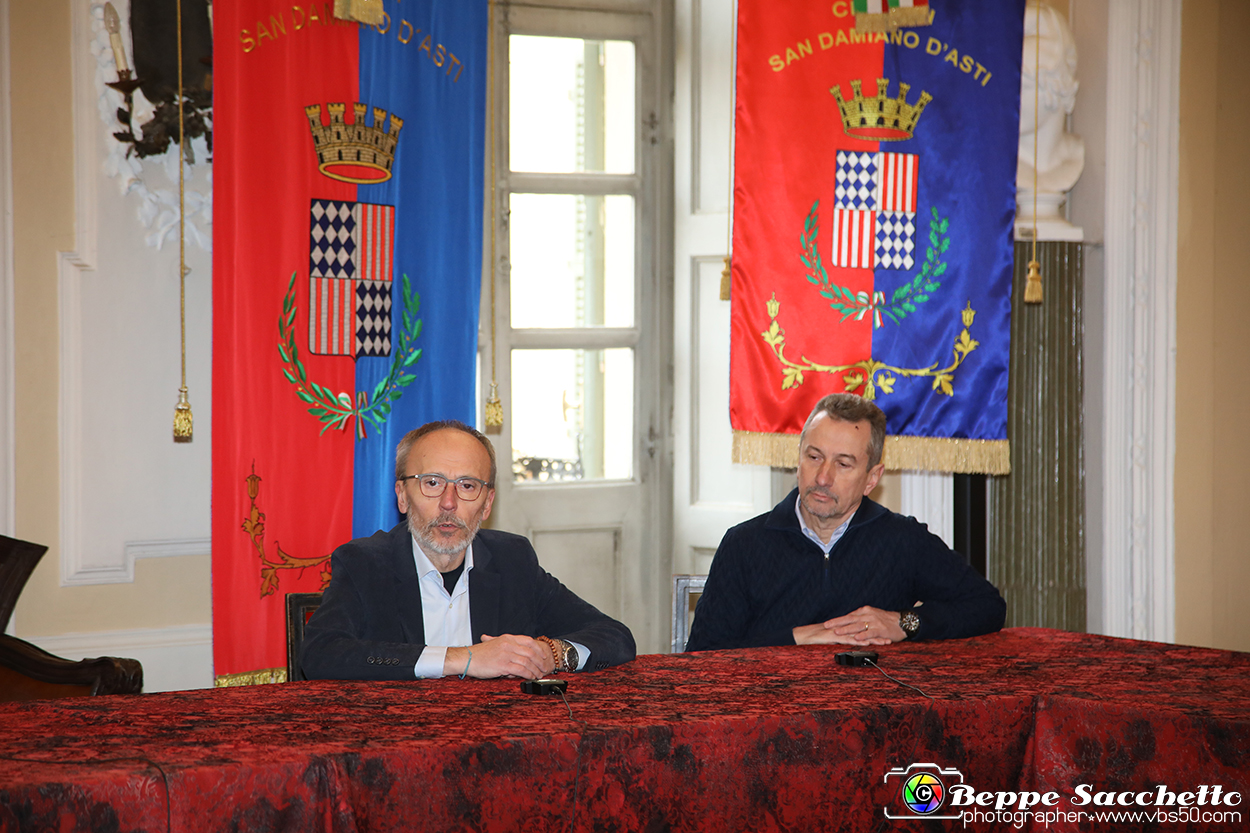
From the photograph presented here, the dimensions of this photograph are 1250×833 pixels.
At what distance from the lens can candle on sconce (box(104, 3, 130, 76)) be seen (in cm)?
357

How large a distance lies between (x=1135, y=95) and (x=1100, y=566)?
1.82 metres

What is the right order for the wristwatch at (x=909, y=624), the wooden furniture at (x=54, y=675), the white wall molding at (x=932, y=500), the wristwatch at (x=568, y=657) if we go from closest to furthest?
1. the wristwatch at (x=568, y=657)
2. the wristwatch at (x=909, y=624)
3. the wooden furniture at (x=54, y=675)
4. the white wall molding at (x=932, y=500)

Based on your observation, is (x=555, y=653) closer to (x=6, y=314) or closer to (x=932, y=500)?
(x=6, y=314)

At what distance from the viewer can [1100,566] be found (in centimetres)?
421

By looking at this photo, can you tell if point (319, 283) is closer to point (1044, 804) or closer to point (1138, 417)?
point (1044, 804)

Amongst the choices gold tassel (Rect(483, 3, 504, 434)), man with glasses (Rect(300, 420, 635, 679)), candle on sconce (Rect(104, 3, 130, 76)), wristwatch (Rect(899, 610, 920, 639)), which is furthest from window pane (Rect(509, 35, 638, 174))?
wristwatch (Rect(899, 610, 920, 639))

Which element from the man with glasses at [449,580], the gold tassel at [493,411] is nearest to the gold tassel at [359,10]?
the gold tassel at [493,411]

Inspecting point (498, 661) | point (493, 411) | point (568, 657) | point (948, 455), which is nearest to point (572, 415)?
point (493, 411)

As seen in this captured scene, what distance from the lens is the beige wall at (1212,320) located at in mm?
4129

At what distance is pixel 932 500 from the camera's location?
4289mm

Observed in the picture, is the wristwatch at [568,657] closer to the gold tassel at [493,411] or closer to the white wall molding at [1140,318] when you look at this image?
the gold tassel at [493,411]

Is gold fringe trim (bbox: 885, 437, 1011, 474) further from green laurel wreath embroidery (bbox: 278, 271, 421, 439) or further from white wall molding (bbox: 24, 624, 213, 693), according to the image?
white wall molding (bbox: 24, 624, 213, 693)

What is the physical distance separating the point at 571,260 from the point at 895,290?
136 centimetres

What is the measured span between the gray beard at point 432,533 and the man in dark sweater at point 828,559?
2.34ft
